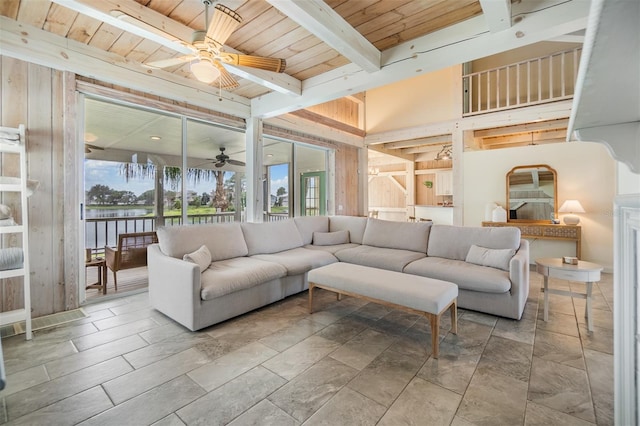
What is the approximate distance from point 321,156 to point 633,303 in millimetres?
5866

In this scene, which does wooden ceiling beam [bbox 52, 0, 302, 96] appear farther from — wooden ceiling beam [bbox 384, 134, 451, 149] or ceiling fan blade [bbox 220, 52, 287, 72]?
wooden ceiling beam [bbox 384, 134, 451, 149]

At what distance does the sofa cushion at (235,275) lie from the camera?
2.62 metres

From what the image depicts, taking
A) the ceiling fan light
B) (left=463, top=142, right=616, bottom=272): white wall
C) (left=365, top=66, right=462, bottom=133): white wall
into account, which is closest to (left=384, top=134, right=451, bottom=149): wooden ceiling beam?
(left=365, top=66, right=462, bottom=133): white wall

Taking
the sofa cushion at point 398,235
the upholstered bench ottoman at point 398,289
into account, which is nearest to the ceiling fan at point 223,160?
the sofa cushion at point 398,235

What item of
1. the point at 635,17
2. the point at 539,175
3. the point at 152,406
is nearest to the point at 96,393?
the point at 152,406

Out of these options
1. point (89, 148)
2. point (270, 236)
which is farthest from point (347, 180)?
point (89, 148)

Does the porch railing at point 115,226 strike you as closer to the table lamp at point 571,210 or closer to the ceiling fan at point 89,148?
the ceiling fan at point 89,148

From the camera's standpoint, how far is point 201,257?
3025 mm

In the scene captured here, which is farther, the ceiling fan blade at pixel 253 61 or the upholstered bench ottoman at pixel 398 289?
the ceiling fan blade at pixel 253 61

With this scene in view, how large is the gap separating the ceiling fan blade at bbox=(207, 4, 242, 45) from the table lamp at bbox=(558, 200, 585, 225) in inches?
208

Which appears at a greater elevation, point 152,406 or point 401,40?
point 401,40

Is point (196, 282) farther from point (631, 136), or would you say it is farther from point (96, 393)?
point (631, 136)

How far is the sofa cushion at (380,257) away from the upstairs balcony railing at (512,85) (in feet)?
11.1

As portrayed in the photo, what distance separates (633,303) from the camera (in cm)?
109
